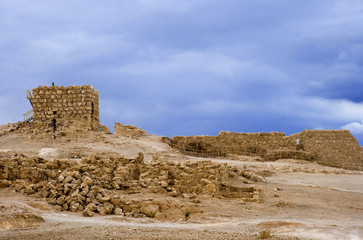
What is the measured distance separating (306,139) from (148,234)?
22837 millimetres

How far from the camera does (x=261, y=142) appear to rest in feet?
91.6

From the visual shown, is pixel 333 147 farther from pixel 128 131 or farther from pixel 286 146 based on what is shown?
pixel 128 131

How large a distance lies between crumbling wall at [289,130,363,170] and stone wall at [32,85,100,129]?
12.9 m

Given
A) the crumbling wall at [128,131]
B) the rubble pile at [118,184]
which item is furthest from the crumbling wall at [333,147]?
the rubble pile at [118,184]

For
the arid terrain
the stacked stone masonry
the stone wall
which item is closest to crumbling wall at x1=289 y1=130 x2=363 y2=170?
the stacked stone masonry

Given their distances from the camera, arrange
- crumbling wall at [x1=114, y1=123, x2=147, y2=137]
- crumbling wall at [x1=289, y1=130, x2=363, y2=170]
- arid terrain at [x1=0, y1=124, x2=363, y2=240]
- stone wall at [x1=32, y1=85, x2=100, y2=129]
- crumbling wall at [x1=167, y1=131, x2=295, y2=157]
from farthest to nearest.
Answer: crumbling wall at [x1=289, y1=130, x2=363, y2=170], crumbling wall at [x1=167, y1=131, x2=295, y2=157], crumbling wall at [x1=114, y1=123, x2=147, y2=137], stone wall at [x1=32, y1=85, x2=100, y2=129], arid terrain at [x1=0, y1=124, x2=363, y2=240]

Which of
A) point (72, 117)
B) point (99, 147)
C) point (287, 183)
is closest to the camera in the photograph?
point (287, 183)

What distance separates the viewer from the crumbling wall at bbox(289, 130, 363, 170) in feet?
91.7

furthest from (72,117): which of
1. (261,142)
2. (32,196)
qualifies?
(32,196)

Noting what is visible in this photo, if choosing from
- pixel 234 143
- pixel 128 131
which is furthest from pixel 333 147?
pixel 128 131

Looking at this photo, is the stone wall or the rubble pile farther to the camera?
the stone wall

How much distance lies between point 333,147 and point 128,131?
1300cm

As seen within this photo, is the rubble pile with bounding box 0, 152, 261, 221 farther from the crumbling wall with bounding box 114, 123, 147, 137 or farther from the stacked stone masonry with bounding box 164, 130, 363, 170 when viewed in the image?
the crumbling wall with bounding box 114, 123, 147, 137

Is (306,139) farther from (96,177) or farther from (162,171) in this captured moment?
(96,177)
